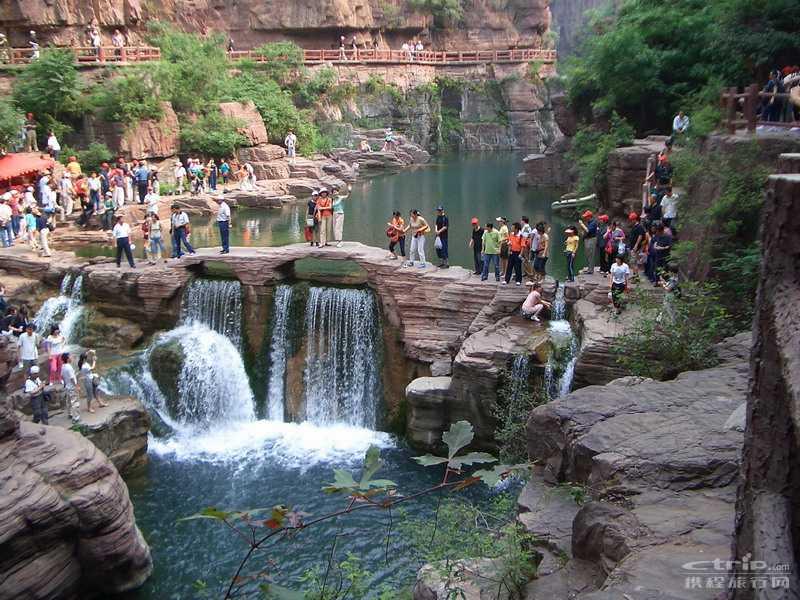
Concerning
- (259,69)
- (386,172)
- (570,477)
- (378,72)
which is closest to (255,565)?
(570,477)

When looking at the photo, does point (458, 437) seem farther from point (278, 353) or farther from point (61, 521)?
point (278, 353)

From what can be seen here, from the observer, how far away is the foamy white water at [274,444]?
47.1 ft

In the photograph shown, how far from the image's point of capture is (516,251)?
1482 centimetres

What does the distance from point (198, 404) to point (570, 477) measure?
9480 millimetres

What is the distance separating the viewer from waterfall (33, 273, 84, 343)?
54.6 ft

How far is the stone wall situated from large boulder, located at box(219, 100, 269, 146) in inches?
1113

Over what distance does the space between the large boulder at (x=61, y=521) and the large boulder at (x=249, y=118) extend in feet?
71.0

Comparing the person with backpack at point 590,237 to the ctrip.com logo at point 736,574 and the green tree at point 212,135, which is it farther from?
the green tree at point 212,135

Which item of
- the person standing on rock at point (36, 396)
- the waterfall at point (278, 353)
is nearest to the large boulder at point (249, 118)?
the waterfall at point (278, 353)

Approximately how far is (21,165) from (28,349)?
36.1 feet

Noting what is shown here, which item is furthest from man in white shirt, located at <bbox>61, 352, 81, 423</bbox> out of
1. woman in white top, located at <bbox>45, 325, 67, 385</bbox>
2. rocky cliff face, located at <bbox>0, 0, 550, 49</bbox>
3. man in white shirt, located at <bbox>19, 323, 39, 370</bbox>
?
rocky cliff face, located at <bbox>0, 0, 550, 49</bbox>

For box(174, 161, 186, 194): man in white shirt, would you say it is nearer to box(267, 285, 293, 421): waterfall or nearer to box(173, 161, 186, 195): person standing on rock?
Result: box(173, 161, 186, 195): person standing on rock

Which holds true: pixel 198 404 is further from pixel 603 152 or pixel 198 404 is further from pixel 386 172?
pixel 386 172

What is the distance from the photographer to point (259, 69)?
38250 millimetres
